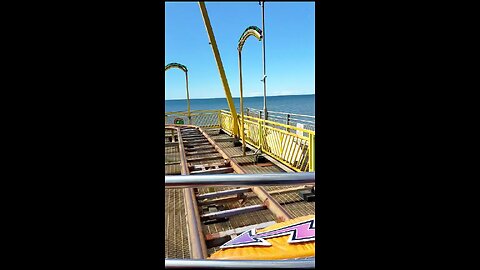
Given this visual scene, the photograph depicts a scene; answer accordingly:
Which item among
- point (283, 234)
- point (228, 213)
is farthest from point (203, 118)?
point (283, 234)

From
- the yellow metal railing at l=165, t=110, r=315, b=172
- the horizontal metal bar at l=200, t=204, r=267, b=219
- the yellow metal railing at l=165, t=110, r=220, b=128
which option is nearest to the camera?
the horizontal metal bar at l=200, t=204, r=267, b=219

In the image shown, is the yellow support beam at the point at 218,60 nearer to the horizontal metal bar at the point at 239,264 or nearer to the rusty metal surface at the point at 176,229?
the rusty metal surface at the point at 176,229

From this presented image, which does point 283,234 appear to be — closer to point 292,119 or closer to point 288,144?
point 288,144

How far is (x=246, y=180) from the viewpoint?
39.9 inches

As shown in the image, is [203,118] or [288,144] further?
[203,118]

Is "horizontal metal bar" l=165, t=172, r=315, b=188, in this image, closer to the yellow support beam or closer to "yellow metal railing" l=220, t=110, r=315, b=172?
"yellow metal railing" l=220, t=110, r=315, b=172

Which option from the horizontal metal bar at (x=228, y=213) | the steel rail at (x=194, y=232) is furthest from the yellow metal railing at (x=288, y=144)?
the steel rail at (x=194, y=232)

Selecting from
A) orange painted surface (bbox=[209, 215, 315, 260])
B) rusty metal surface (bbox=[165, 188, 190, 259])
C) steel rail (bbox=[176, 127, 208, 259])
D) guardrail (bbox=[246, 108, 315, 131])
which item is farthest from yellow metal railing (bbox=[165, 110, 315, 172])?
orange painted surface (bbox=[209, 215, 315, 260])

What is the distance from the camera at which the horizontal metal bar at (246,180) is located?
99 cm

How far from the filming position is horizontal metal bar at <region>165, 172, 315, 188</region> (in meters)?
0.99
